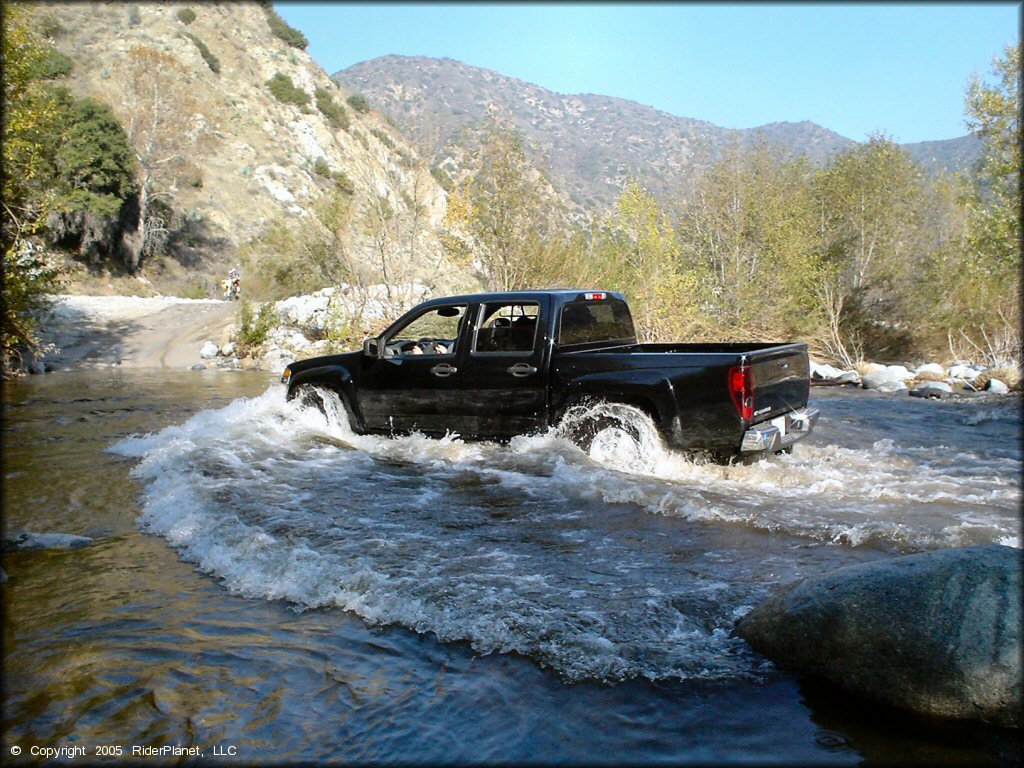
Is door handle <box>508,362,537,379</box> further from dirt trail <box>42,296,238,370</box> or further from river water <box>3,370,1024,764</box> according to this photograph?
dirt trail <box>42,296,238,370</box>

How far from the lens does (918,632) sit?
320cm

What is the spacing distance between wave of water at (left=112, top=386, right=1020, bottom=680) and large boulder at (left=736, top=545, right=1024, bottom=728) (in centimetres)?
30

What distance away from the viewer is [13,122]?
13.1 meters

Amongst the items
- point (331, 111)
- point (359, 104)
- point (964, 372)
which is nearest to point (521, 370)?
point (964, 372)

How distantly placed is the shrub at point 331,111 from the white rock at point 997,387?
204 feet

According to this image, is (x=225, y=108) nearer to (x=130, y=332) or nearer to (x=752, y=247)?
(x=130, y=332)

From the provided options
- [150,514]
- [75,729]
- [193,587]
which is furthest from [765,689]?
[150,514]

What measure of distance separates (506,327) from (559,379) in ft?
3.17

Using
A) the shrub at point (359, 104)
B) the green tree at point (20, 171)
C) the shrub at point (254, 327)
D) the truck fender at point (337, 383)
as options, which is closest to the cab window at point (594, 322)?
the truck fender at point (337, 383)

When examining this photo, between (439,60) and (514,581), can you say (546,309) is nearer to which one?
(514,581)

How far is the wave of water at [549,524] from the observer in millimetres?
4023

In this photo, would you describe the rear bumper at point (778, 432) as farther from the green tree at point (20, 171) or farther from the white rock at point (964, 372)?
the white rock at point (964, 372)

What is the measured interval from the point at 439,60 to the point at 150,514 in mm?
175943

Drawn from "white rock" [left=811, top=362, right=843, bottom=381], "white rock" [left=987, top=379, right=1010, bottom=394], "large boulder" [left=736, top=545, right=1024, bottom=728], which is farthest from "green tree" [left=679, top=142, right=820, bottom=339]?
"large boulder" [left=736, top=545, right=1024, bottom=728]
